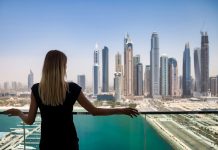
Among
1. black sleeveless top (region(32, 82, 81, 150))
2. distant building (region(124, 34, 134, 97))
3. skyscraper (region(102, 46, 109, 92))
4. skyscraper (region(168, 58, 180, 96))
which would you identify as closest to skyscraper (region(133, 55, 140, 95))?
distant building (region(124, 34, 134, 97))

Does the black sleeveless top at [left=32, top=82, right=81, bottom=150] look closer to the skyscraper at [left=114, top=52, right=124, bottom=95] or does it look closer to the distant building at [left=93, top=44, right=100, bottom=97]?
the distant building at [left=93, top=44, right=100, bottom=97]

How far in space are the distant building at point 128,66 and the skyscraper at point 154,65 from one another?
3.25 m

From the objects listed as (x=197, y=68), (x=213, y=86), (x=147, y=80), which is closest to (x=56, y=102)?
(x=213, y=86)

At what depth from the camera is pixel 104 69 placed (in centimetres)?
4419

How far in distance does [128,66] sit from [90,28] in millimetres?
8725

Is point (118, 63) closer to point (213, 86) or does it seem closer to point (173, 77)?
point (173, 77)

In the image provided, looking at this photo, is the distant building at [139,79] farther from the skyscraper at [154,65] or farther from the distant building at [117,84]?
the distant building at [117,84]

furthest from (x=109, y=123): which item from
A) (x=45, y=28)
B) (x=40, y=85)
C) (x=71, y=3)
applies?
(x=45, y=28)

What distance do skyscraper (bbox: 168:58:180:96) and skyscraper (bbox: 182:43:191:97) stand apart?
108 cm

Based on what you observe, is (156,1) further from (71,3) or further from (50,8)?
(50,8)

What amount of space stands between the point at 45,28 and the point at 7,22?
646 cm

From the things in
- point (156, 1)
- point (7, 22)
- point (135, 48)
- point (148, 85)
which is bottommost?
point (148, 85)

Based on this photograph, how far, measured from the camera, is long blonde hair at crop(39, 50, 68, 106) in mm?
1133

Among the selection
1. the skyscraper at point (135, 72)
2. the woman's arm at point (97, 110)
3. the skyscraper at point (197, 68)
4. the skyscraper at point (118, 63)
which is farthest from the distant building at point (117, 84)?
the woman's arm at point (97, 110)
